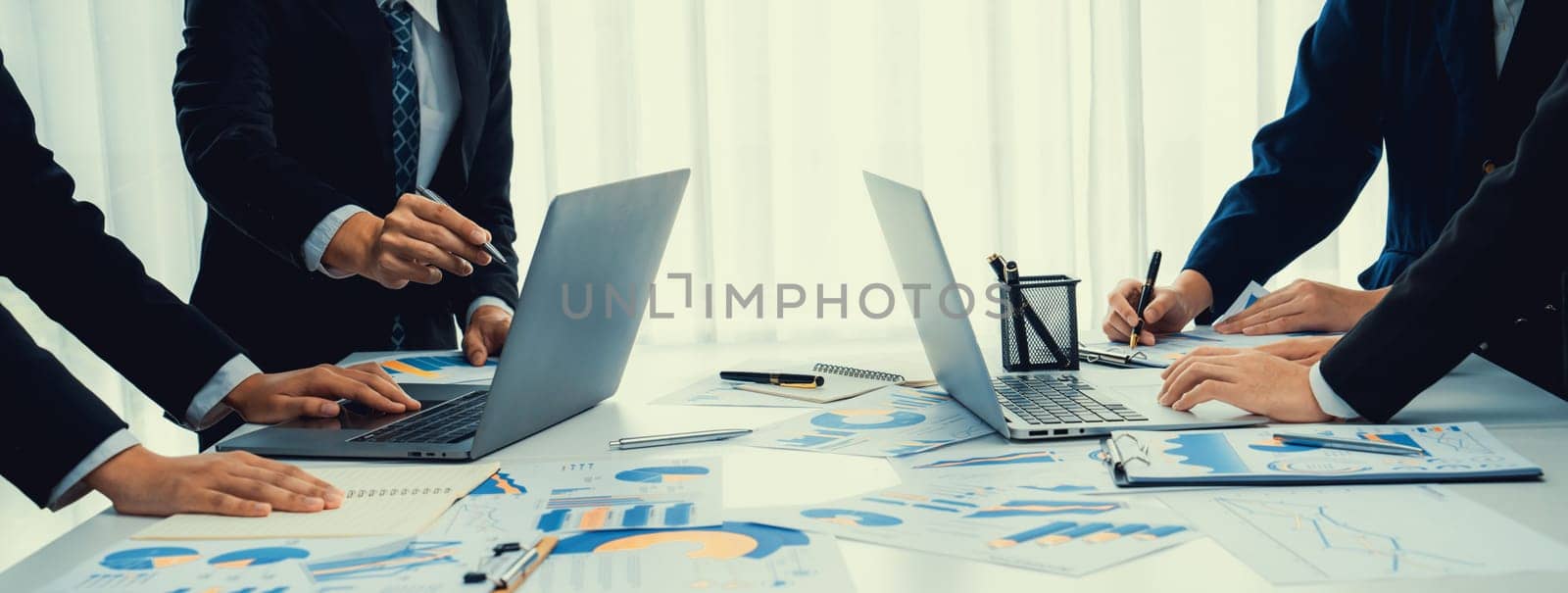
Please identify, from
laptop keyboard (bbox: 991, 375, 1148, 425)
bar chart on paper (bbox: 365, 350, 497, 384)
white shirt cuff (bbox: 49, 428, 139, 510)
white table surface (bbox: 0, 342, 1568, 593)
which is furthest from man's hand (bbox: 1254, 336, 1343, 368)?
white shirt cuff (bbox: 49, 428, 139, 510)

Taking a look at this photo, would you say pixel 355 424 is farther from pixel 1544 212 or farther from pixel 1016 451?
pixel 1544 212

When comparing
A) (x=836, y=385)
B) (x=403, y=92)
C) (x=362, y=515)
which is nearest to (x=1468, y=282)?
(x=836, y=385)

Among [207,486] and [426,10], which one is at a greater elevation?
[426,10]

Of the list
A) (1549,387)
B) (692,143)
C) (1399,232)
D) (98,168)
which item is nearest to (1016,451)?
(1549,387)

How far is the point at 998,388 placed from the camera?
135 cm

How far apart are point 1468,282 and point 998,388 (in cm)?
50

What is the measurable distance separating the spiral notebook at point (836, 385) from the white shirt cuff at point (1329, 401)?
524 millimetres

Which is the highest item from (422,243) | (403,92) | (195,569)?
(403,92)

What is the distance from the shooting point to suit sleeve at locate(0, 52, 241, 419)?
1.20 meters

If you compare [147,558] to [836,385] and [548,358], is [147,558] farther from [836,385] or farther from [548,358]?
[836,385]

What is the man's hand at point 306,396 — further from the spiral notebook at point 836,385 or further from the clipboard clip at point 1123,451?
the clipboard clip at point 1123,451

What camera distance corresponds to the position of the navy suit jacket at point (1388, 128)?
1.59m

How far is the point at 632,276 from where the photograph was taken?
4.57 ft

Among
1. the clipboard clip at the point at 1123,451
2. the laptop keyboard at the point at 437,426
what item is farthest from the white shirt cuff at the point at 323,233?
the clipboard clip at the point at 1123,451
